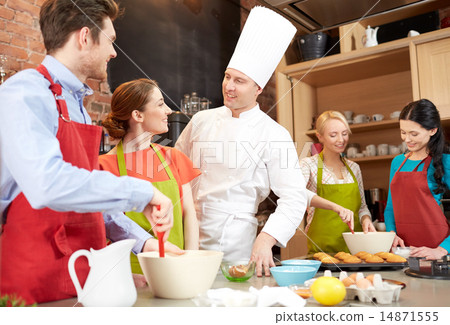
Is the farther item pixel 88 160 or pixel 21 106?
pixel 88 160

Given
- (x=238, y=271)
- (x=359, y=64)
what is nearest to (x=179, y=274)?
(x=238, y=271)

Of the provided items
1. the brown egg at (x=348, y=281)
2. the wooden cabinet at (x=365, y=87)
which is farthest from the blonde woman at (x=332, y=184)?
the brown egg at (x=348, y=281)

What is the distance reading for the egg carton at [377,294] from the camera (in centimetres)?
61

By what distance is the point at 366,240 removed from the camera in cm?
115

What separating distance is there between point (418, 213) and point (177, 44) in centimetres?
170

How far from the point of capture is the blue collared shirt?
563mm

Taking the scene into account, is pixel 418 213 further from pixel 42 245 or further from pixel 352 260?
pixel 42 245

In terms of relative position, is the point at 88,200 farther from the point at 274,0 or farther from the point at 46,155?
the point at 274,0

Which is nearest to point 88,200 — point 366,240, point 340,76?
point 366,240

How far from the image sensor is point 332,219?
78.4 inches

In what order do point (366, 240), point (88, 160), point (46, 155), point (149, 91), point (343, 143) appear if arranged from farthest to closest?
point (343, 143)
point (149, 91)
point (366, 240)
point (88, 160)
point (46, 155)

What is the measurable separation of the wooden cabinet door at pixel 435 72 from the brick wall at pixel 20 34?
2046mm

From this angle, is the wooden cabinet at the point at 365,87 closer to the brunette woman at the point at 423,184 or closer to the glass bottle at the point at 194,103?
the glass bottle at the point at 194,103

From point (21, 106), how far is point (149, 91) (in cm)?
86
